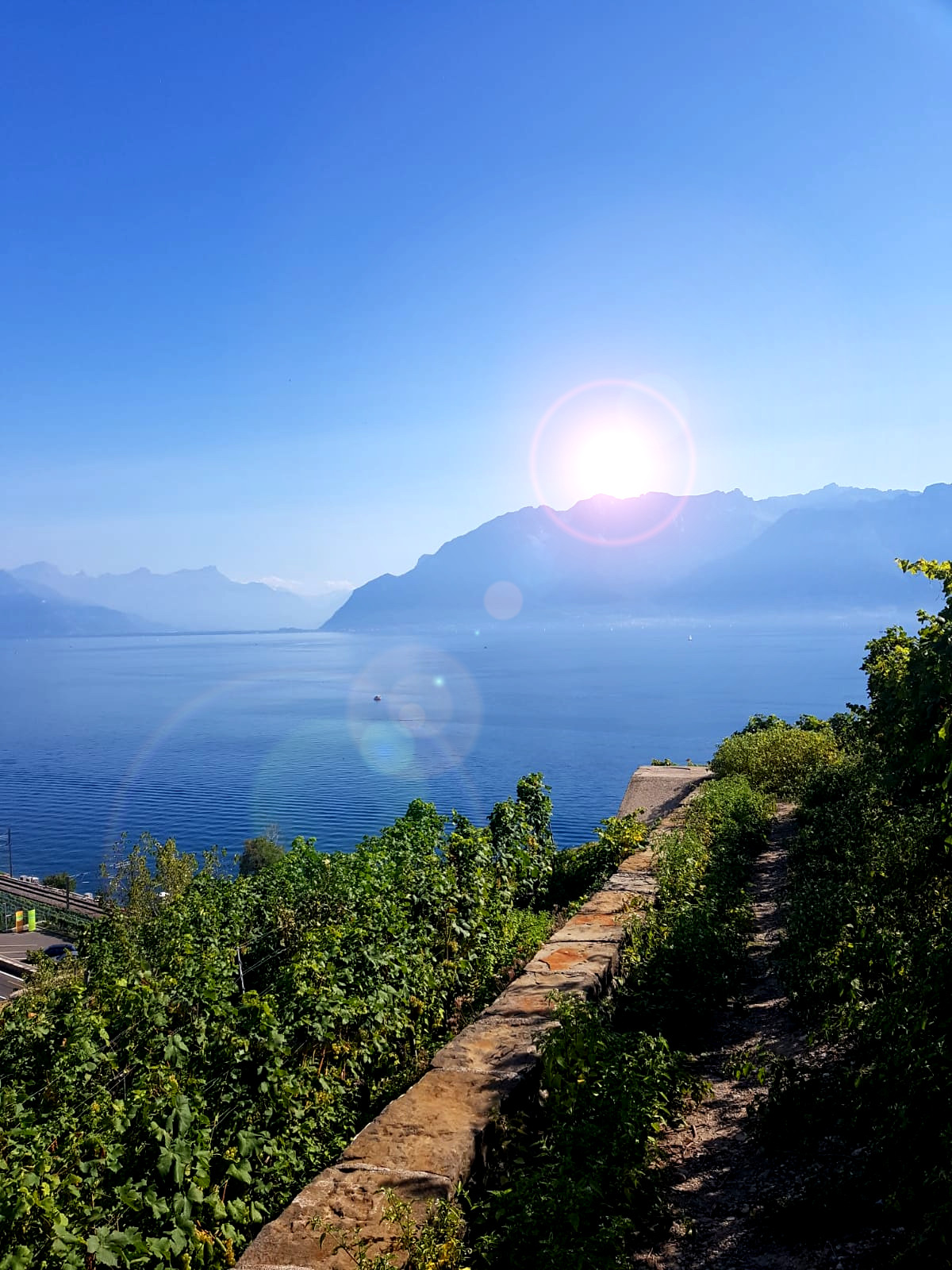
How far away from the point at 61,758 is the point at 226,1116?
11276 centimetres

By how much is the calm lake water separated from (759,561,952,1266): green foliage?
51.2m

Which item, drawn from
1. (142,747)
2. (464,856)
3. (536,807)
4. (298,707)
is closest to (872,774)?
(536,807)

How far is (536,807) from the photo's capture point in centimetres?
1373

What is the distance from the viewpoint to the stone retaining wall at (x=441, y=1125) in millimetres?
3232

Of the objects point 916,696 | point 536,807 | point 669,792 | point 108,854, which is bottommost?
point 108,854

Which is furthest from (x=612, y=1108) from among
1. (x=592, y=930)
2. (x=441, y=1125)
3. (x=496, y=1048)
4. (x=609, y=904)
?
(x=609, y=904)

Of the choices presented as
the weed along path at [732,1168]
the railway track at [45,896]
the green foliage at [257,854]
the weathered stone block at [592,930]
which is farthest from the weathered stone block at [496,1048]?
the railway track at [45,896]

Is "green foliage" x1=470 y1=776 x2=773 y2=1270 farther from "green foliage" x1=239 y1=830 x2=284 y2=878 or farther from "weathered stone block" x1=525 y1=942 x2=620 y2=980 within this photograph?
"green foliage" x1=239 y1=830 x2=284 y2=878

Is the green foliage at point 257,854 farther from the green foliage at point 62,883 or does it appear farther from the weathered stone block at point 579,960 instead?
the weathered stone block at point 579,960

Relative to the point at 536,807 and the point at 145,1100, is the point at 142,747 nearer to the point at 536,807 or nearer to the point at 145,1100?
the point at 536,807

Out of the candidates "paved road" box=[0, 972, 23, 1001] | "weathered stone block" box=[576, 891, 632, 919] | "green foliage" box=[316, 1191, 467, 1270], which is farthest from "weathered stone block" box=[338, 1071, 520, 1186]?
"paved road" box=[0, 972, 23, 1001]

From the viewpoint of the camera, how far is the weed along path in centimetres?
339

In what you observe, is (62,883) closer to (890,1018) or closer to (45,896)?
(45,896)

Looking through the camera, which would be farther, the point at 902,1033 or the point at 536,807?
the point at 536,807
